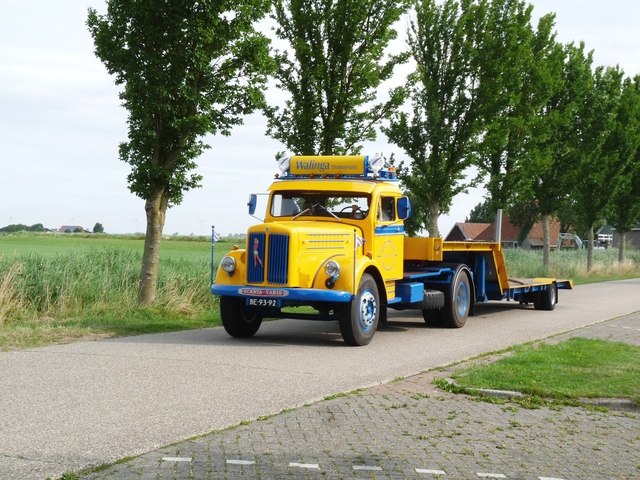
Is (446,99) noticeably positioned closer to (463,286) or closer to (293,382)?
(463,286)

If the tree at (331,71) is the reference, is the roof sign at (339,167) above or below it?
below

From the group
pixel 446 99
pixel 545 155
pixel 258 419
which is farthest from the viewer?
pixel 545 155

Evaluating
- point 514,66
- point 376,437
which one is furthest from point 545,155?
→ point 376,437

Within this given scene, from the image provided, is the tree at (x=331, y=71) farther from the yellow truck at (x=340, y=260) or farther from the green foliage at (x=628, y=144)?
the green foliage at (x=628, y=144)

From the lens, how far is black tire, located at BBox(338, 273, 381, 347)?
11.7 metres

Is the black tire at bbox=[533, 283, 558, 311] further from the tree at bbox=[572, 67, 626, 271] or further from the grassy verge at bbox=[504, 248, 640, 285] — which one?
the tree at bbox=[572, 67, 626, 271]

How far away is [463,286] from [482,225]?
86.2 meters

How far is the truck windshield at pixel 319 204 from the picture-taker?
13.1 metres

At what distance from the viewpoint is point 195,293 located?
55.8ft

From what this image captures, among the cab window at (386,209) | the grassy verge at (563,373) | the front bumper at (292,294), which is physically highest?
the cab window at (386,209)

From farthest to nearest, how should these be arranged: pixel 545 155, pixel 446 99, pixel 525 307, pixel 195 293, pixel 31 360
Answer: pixel 545 155, pixel 446 99, pixel 525 307, pixel 195 293, pixel 31 360

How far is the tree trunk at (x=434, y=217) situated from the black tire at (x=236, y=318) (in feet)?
43.7

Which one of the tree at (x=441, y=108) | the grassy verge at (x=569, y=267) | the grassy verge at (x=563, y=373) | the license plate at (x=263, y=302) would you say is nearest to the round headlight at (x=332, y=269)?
the license plate at (x=263, y=302)

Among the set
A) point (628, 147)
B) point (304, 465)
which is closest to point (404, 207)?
point (304, 465)
